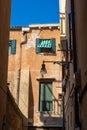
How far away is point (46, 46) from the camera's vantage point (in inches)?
1021

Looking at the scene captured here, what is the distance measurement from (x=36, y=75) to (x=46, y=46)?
2.39m

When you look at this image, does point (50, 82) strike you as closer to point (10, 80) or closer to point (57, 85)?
point (57, 85)

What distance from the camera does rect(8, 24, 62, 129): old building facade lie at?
24.1m

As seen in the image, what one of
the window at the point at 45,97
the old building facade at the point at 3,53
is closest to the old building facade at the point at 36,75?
the window at the point at 45,97

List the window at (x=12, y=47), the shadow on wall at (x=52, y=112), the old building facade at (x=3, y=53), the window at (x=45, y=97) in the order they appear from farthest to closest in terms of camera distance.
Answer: the window at (x=12, y=47)
the window at (x=45, y=97)
the shadow on wall at (x=52, y=112)
the old building facade at (x=3, y=53)

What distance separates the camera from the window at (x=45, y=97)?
24.5 meters

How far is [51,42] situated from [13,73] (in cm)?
371

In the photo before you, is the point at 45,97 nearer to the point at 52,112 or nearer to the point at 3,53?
the point at 52,112

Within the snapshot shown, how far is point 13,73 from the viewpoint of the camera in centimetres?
2533

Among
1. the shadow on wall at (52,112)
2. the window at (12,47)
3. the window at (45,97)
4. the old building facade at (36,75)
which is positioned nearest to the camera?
the shadow on wall at (52,112)

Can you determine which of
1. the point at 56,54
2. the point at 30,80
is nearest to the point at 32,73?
the point at 30,80

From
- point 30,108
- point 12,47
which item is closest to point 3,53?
point 30,108

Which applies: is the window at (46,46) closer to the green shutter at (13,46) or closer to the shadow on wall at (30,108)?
the green shutter at (13,46)

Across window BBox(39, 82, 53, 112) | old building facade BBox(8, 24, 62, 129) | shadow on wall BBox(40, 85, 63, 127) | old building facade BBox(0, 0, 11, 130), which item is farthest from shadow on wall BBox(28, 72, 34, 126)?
old building facade BBox(0, 0, 11, 130)
